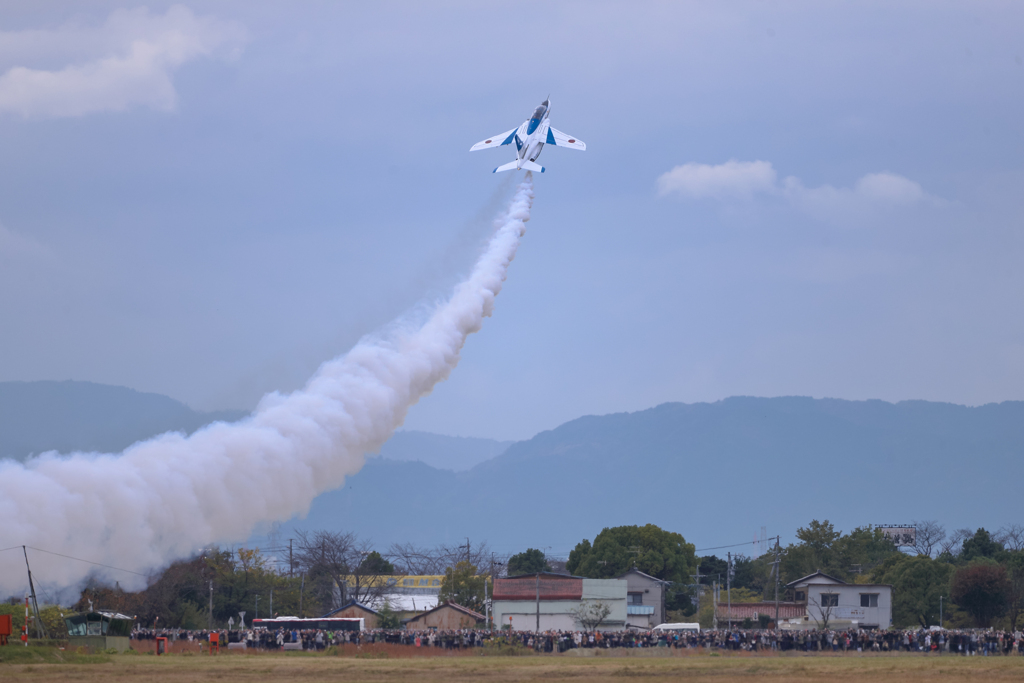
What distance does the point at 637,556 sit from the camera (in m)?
115

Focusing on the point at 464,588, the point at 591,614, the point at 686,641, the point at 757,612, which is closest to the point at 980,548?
the point at 757,612

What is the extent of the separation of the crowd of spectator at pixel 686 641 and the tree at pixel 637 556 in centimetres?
5422

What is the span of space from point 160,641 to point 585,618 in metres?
30.7

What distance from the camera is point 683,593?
11188 centimetres

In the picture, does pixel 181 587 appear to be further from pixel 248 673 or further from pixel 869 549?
pixel 869 549

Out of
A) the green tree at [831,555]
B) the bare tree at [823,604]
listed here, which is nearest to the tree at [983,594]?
the bare tree at [823,604]

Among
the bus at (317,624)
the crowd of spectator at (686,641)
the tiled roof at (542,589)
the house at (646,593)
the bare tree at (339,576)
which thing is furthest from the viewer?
Answer: the bare tree at (339,576)

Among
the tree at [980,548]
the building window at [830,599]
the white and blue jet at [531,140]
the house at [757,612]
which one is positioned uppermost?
the white and blue jet at [531,140]

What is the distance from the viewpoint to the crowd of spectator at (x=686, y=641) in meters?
55.8

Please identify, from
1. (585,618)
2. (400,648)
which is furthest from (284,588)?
(400,648)

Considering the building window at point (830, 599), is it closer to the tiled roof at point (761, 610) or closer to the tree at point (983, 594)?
the tiled roof at point (761, 610)

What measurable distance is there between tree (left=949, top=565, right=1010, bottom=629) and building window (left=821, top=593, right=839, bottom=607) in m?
9.98

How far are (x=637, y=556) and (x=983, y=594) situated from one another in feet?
128

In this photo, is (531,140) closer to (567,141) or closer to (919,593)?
(567,141)
